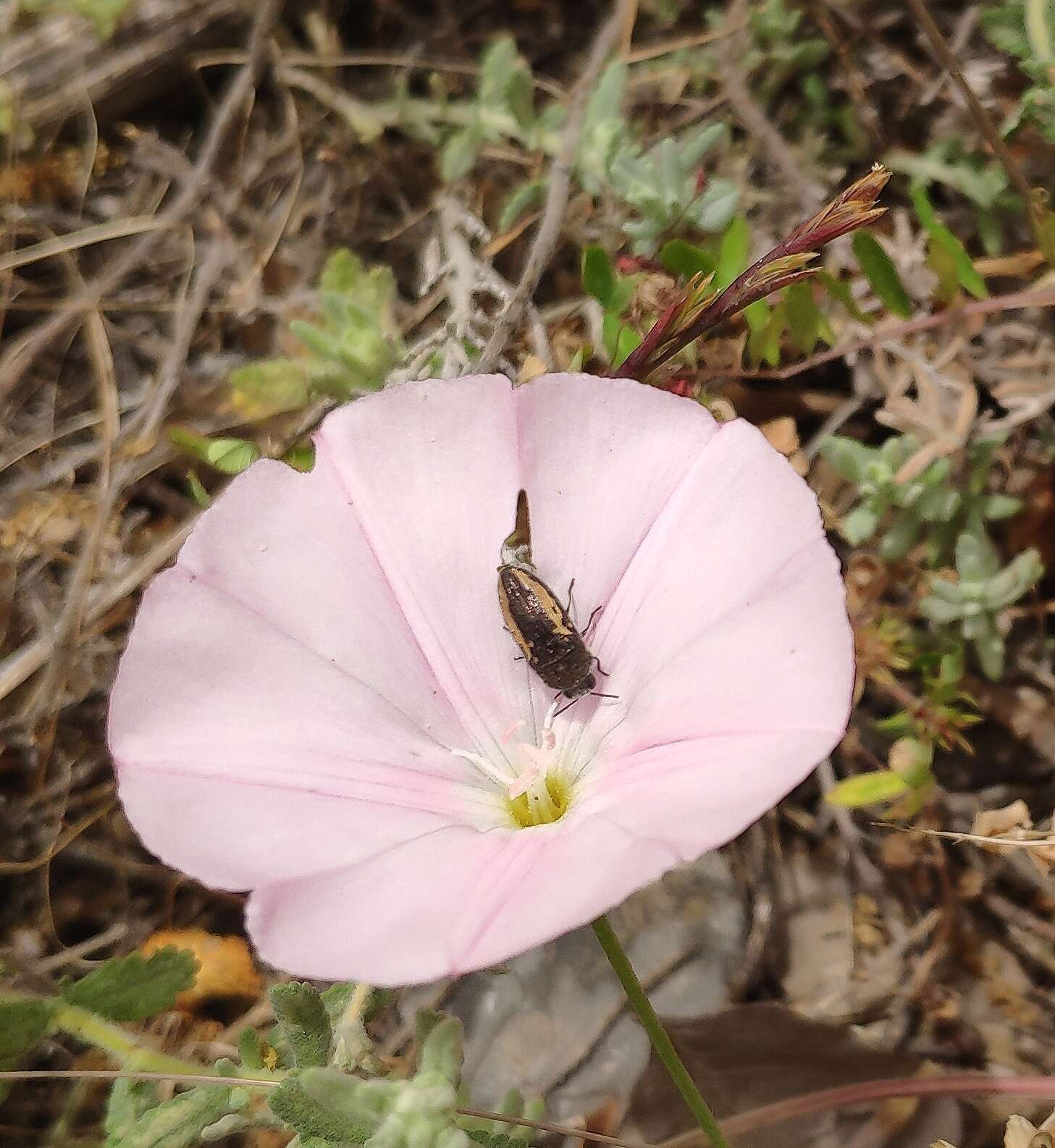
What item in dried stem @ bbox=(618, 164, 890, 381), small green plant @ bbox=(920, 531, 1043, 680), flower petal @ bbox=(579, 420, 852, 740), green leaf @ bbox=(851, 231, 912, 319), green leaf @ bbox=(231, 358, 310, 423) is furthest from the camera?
green leaf @ bbox=(231, 358, 310, 423)

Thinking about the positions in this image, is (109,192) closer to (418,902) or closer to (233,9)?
(233,9)

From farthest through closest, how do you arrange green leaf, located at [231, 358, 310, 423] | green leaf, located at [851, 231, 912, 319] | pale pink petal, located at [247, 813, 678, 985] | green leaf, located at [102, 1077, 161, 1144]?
green leaf, located at [231, 358, 310, 423], green leaf, located at [851, 231, 912, 319], green leaf, located at [102, 1077, 161, 1144], pale pink petal, located at [247, 813, 678, 985]

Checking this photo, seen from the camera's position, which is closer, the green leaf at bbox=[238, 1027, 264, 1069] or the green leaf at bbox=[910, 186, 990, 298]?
the green leaf at bbox=[238, 1027, 264, 1069]

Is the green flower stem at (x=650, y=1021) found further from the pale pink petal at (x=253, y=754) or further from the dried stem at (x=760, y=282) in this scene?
the dried stem at (x=760, y=282)

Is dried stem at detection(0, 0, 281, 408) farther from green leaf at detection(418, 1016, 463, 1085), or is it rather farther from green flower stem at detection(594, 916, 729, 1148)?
green flower stem at detection(594, 916, 729, 1148)

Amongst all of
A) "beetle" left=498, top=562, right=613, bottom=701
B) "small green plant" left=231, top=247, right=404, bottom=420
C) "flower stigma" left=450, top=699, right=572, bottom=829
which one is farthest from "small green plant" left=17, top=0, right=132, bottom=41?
"flower stigma" left=450, top=699, right=572, bottom=829

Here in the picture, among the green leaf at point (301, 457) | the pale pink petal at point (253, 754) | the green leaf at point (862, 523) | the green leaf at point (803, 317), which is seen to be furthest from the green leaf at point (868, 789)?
the green leaf at point (301, 457)

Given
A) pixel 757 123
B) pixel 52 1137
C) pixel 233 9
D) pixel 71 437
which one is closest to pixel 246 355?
pixel 71 437
